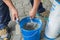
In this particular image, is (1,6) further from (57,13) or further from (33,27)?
(57,13)

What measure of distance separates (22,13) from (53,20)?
0.72m

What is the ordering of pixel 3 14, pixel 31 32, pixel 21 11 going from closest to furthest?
pixel 31 32, pixel 3 14, pixel 21 11

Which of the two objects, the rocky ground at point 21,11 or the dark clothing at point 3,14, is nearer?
the dark clothing at point 3,14

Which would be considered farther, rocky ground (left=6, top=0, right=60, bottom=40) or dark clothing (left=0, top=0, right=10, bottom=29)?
rocky ground (left=6, top=0, right=60, bottom=40)

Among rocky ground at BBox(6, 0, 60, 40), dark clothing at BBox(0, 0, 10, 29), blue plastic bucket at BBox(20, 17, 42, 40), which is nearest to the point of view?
blue plastic bucket at BBox(20, 17, 42, 40)

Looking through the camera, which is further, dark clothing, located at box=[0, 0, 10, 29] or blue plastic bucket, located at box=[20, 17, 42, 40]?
dark clothing, located at box=[0, 0, 10, 29]

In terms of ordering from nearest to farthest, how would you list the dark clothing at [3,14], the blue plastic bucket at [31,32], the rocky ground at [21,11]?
the blue plastic bucket at [31,32] → the dark clothing at [3,14] → the rocky ground at [21,11]

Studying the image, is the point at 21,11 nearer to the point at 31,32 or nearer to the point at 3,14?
the point at 3,14

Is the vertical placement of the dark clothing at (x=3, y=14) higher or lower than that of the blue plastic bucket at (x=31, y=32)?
higher

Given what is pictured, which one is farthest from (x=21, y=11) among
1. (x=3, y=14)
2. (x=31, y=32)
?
(x=31, y=32)

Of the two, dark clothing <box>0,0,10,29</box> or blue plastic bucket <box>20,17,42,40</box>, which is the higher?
dark clothing <box>0,0,10,29</box>

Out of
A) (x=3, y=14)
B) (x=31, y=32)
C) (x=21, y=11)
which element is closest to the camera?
(x=31, y=32)

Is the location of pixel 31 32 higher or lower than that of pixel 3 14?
lower

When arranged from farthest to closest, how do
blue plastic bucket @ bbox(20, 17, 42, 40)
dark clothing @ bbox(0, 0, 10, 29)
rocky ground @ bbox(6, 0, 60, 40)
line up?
rocky ground @ bbox(6, 0, 60, 40), dark clothing @ bbox(0, 0, 10, 29), blue plastic bucket @ bbox(20, 17, 42, 40)
